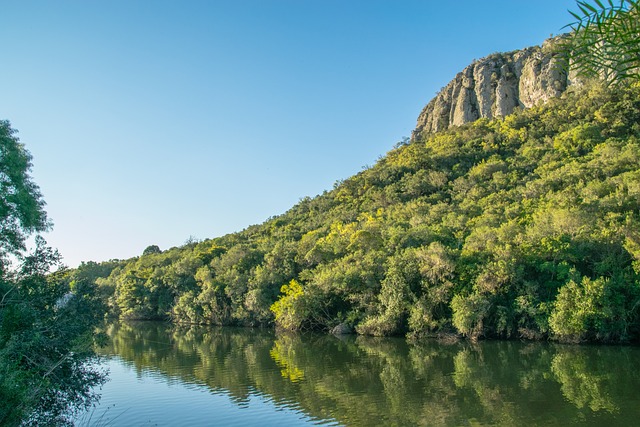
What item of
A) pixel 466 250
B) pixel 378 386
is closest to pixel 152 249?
pixel 466 250

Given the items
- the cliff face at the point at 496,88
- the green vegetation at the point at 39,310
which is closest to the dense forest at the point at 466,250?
the green vegetation at the point at 39,310

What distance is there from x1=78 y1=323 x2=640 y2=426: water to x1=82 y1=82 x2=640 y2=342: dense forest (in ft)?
11.6

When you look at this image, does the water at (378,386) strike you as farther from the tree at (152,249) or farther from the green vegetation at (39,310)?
the tree at (152,249)

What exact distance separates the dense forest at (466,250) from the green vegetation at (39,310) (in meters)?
2.25

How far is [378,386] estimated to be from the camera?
933 inches

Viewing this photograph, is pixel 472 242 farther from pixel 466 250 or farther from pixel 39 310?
pixel 39 310

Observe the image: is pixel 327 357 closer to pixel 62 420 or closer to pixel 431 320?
pixel 431 320

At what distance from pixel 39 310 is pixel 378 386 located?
16.1m

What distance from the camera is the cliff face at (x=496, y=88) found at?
80.4 m

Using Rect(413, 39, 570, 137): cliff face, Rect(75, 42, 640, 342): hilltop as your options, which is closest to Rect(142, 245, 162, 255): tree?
Rect(75, 42, 640, 342): hilltop

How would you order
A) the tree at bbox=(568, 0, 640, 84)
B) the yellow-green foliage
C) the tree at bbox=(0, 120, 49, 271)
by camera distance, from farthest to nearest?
1. the yellow-green foliage
2. the tree at bbox=(0, 120, 49, 271)
3. the tree at bbox=(568, 0, 640, 84)

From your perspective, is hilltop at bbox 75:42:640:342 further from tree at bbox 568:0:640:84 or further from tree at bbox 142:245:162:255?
tree at bbox 142:245:162:255

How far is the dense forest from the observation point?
36156 millimetres

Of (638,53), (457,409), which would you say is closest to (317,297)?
(457,409)
